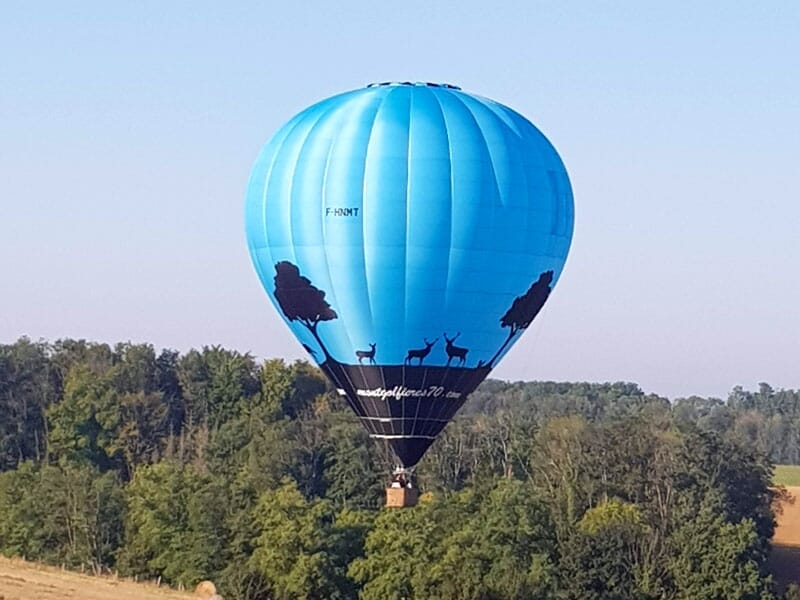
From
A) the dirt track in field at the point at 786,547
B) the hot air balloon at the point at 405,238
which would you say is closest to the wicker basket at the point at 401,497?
the hot air balloon at the point at 405,238

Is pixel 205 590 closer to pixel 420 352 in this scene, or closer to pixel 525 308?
pixel 420 352

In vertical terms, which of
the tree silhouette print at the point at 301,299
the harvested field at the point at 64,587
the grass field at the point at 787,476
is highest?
the grass field at the point at 787,476

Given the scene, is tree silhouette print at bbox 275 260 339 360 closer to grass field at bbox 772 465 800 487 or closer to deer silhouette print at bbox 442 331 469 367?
deer silhouette print at bbox 442 331 469 367

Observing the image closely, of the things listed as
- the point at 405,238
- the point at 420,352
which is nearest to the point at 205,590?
the point at 420,352

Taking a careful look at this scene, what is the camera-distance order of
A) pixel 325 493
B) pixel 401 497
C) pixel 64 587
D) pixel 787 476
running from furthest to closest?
pixel 787 476 < pixel 325 493 < pixel 401 497 < pixel 64 587

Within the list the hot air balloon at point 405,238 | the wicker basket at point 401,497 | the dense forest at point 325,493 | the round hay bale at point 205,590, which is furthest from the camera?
the dense forest at point 325,493

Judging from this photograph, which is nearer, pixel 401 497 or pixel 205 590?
pixel 401 497

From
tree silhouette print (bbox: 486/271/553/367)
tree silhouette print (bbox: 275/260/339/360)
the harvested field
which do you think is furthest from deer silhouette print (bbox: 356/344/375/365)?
the harvested field

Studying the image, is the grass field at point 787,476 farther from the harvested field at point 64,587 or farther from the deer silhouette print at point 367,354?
the deer silhouette print at point 367,354
